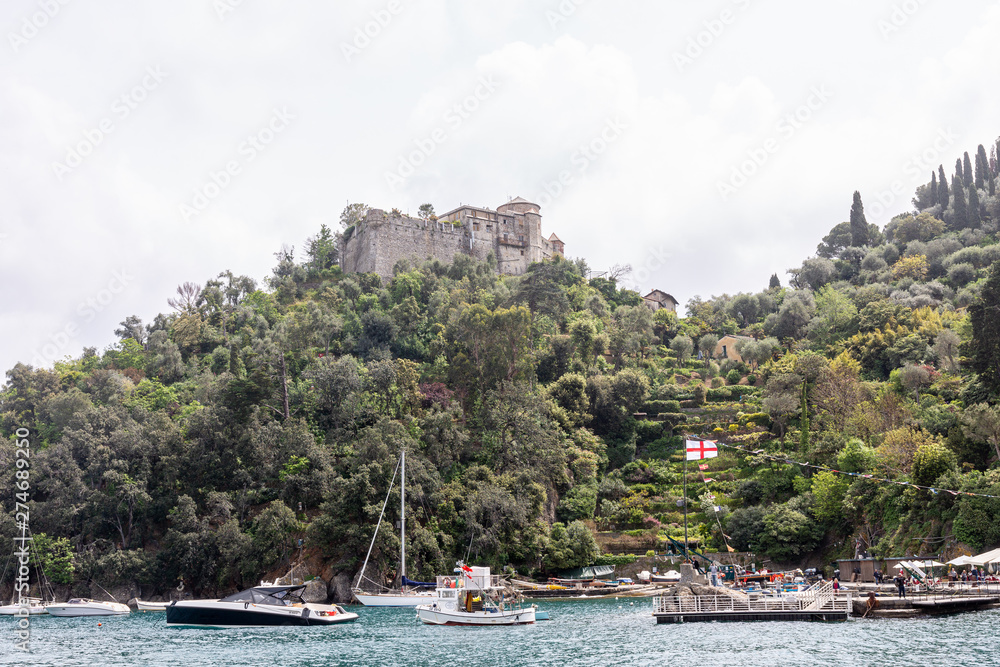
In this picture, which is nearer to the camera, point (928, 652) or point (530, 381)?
point (928, 652)

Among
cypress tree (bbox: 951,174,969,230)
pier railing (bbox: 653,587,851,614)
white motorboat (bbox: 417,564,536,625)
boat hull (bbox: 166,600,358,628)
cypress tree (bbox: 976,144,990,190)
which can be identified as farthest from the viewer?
cypress tree (bbox: 976,144,990,190)

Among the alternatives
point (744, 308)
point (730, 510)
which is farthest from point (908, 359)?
point (744, 308)

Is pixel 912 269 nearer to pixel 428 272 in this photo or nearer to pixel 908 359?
pixel 908 359

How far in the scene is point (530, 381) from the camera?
233 ft

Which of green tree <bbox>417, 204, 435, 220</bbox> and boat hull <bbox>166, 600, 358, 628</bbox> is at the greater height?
green tree <bbox>417, 204, 435, 220</bbox>

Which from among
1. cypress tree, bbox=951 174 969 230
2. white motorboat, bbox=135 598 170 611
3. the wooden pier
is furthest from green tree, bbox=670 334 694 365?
white motorboat, bbox=135 598 170 611

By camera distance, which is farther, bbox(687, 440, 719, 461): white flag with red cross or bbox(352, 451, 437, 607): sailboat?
bbox(352, 451, 437, 607): sailboat

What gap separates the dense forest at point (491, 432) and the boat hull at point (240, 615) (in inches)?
431

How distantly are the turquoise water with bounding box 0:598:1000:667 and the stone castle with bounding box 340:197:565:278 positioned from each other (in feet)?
195

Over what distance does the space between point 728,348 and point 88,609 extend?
229ft

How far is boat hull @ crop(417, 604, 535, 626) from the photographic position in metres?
40.8

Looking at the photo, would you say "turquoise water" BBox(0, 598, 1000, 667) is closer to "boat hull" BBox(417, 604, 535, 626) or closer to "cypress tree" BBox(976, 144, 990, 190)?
"boat hull" BBox(417, 604, 535, 626)

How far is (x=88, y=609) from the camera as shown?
50.8m

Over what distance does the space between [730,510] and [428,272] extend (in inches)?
1686
